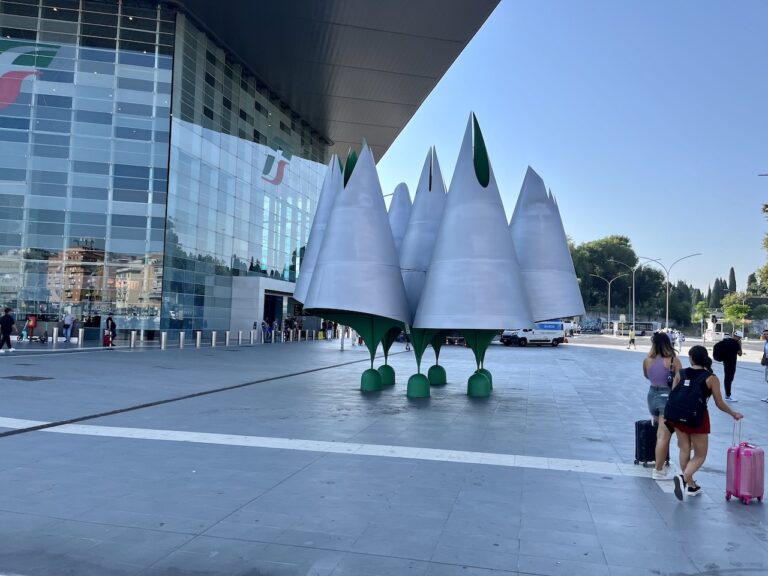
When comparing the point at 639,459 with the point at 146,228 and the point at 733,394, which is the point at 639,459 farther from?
the point at 146,228

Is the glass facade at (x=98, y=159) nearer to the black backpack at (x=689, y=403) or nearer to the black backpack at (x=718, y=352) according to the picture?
the black backpack at (x=718, y=352)

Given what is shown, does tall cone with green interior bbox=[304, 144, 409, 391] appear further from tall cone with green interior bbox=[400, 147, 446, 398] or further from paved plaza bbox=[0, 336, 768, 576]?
paved plaza bbox=[0, 336, 768, 576]

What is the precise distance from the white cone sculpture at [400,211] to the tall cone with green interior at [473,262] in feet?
14.1

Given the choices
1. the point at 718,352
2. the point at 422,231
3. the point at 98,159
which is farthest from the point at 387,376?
the point at 98,159

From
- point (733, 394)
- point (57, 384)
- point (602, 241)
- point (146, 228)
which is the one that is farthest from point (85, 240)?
point (602, 241)

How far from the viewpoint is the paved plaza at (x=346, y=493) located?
418cm

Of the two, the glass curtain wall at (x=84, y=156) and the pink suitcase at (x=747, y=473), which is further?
the glass curtain wall at (x=84, y=156)

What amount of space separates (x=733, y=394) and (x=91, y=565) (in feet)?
51.3

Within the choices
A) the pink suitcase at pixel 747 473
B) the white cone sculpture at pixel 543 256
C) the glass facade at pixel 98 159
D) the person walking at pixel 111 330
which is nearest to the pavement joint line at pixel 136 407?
the white cone sculpture at pixel 543 256

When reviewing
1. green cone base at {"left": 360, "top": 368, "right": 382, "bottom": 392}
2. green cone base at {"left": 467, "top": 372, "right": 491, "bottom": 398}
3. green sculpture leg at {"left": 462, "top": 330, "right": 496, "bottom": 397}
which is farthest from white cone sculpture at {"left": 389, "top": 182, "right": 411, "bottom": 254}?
green cone base at {"left": 467, "top": 372, "right": 491, "bottom": 398}

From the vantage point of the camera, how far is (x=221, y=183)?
35.5 m

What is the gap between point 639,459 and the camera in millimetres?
7113

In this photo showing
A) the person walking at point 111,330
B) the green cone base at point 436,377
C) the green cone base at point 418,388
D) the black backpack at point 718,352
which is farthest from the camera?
the person walking at point 111,330

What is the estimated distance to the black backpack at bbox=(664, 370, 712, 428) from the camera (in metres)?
5.72
